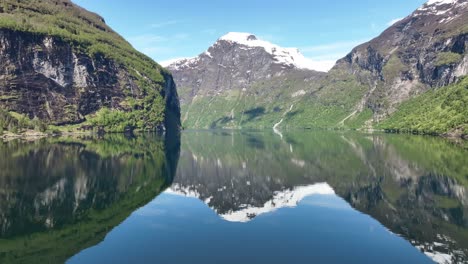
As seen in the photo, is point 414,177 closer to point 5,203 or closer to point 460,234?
point 460,234

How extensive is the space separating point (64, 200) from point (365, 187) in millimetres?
53131

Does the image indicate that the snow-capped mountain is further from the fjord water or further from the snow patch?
the fjord water

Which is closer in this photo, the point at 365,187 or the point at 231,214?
the point at 231,214

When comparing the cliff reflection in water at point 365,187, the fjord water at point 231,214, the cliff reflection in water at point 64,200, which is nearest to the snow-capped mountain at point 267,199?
the cliff reflection in water at point 365,187

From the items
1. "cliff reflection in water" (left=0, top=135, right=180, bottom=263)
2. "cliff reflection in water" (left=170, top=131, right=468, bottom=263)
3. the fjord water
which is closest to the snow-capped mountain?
"cliff reflection in water" (left=170, top=131, right=468, bottom=263)

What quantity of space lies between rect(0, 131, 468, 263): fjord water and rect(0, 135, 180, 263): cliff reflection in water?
169 millimetres

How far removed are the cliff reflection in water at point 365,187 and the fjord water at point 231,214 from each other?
203 millimetres

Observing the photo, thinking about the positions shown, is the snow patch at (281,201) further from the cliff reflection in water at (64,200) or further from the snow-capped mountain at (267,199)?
the cliff reflection in water at (64,200)

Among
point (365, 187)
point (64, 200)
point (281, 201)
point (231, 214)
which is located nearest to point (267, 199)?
point (281, 201)

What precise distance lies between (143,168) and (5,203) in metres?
42.8

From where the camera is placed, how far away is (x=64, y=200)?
57656 millimetres

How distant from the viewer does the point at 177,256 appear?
3616cm

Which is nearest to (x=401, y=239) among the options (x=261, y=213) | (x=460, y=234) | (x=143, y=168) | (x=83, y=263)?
(x=460, y=234)

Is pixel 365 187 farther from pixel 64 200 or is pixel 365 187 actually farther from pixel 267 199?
pixel 64 200
